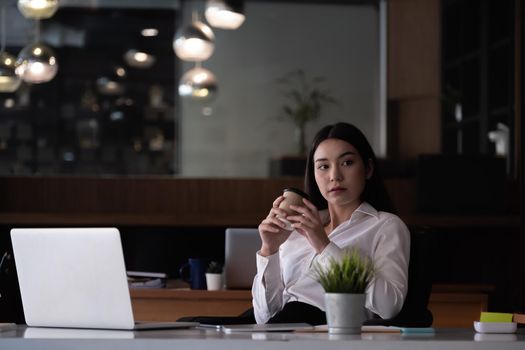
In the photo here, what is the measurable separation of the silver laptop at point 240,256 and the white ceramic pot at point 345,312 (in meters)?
1.88

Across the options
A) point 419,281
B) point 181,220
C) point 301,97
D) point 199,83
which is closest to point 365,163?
point 419,281

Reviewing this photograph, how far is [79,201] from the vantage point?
624cm

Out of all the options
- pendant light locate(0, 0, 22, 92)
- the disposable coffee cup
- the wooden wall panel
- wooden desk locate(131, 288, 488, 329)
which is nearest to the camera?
the disposable coffee cup

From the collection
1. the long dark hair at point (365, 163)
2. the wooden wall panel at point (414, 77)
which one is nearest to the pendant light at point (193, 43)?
the wooden wall panel at point (414, 77)

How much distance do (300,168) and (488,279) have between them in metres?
2.42

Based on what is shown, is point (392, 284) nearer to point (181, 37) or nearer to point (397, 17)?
point (181, 37)

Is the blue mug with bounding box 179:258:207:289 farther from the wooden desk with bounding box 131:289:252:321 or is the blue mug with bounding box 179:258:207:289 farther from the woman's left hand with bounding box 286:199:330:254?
the woman's left hand with bounding box 286:199:330:254

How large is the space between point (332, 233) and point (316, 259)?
0.49 ft

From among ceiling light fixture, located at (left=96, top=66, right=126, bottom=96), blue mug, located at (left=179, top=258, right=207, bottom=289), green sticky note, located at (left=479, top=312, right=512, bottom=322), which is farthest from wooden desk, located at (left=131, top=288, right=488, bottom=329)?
ceiling light fixture, located at (left=96, top=66, right=126, bottom=96)

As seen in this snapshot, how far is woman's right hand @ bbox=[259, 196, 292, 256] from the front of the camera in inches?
99.7

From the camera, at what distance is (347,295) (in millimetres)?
2004

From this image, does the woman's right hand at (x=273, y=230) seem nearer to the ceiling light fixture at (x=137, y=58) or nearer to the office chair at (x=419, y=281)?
the office chair at (x=419, y=281)

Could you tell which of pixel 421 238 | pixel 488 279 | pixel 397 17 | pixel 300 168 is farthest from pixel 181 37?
pixel 421 238

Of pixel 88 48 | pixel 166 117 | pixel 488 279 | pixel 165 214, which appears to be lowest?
pixel 488 279
